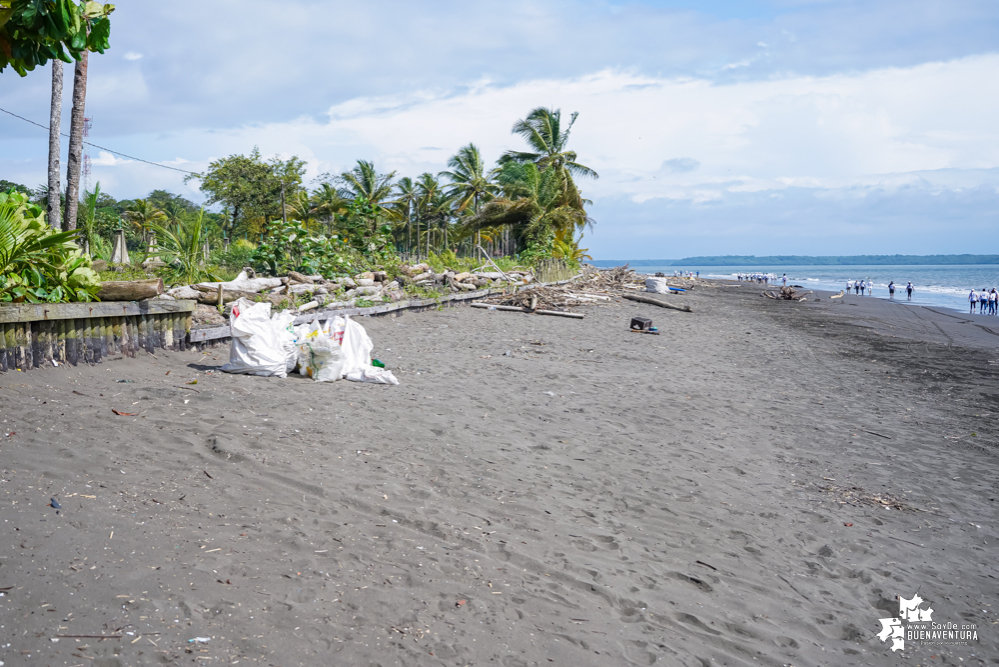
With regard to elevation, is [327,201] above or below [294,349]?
above

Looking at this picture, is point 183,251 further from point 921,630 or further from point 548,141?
point 548,141

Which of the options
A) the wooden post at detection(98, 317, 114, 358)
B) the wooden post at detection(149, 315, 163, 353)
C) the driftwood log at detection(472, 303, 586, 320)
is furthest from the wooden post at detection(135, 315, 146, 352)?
the driftwood log at detection(472, 303, 586, 320)

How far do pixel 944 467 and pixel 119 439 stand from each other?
6.78 metres

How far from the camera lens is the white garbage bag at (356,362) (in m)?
Answer: 7.12

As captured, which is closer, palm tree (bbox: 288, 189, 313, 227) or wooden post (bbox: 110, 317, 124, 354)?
wooden post (bbox: 110, 317, 124, 354)

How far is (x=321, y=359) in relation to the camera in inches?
273

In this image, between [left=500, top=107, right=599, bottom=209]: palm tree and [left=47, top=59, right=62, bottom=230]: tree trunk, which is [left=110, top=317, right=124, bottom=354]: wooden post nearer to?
[left=47, top=59, right=62, bottom=230]: tree trunk

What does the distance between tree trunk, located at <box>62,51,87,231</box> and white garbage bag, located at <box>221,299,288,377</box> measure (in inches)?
295

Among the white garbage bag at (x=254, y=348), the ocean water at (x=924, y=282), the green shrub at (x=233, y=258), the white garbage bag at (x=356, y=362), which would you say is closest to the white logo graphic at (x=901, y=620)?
the white garbage bag at (x=356, y=362)

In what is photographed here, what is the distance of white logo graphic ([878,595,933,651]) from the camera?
10.2 ft

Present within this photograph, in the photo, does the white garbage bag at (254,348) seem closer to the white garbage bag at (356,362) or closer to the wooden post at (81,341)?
the white garbage bag at (356,362)

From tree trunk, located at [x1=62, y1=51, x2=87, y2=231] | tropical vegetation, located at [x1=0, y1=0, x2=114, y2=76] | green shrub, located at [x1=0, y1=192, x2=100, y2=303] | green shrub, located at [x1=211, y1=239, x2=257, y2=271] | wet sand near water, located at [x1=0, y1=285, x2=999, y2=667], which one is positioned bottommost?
wet sand near water, located at [x1=0, y1=285, x2=999, y2=667]

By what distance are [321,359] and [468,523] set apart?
369 centimetres

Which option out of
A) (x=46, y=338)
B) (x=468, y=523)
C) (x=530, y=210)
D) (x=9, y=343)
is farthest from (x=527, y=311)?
(x=530, y=210)
